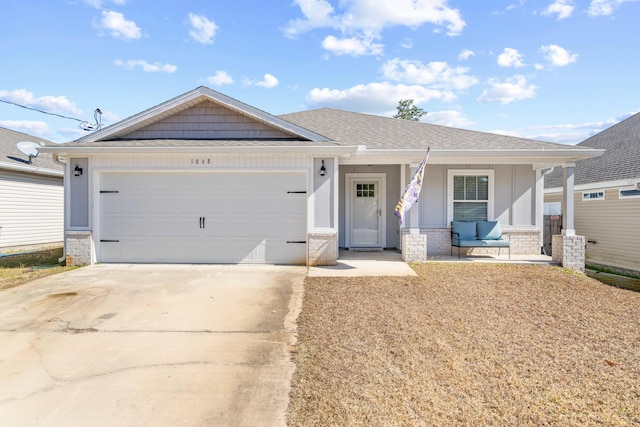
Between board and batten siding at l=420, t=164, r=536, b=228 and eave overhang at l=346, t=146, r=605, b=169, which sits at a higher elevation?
eave overhang at l=346, t=146, r=605, b=169

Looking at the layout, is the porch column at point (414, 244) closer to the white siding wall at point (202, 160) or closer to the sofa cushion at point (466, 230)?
the sofa cushion at point (466, 230)

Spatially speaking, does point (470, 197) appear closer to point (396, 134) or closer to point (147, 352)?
point (396, 134)

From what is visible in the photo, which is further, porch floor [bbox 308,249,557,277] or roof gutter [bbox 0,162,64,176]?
roof gutter [bbox 0,162,64,176]

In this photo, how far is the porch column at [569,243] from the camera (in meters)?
8.54

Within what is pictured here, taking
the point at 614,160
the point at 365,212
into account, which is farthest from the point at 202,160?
the point at 614,160

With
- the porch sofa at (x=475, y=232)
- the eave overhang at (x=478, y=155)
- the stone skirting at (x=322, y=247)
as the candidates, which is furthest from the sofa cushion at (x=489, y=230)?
the stone skirting at (x=322, y=247)

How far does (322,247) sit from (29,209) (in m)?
11.1

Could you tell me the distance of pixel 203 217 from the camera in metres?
8.40

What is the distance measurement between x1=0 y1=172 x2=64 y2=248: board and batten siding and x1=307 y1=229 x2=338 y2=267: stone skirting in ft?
34.4

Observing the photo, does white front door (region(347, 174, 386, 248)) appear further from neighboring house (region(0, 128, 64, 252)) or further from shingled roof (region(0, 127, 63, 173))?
neighboring house (region(0, 128, 64, 252))

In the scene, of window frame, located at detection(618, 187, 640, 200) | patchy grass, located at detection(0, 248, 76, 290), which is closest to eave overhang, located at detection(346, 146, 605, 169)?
window frame, located at detection(618, 187, 640, 200)

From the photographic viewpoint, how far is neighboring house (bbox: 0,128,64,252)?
11.5 meters

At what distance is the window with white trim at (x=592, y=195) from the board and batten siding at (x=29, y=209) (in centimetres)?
1957

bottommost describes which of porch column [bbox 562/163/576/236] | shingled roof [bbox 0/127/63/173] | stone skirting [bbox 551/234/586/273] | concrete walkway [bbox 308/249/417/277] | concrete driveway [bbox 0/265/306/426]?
concrete driveway [bbox 0/265/306/426]
